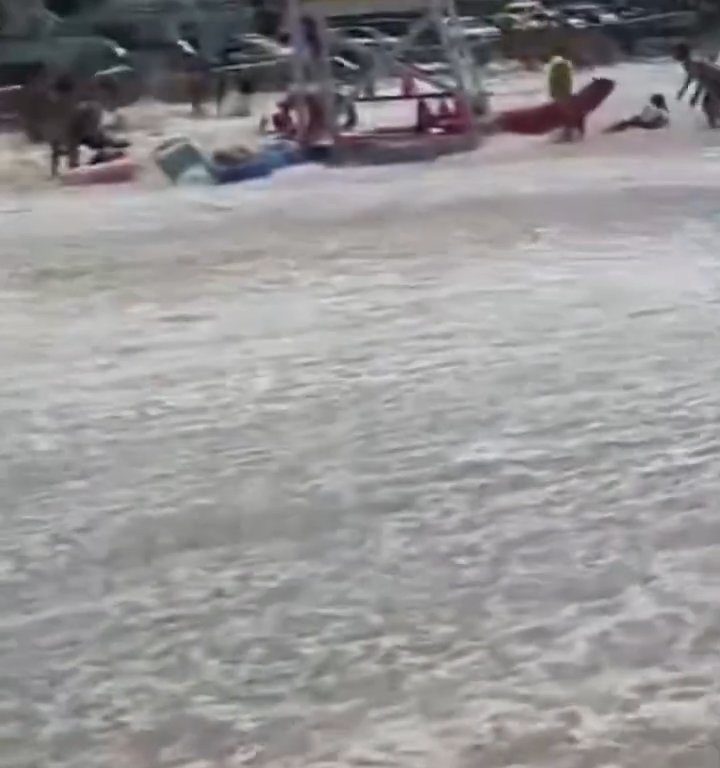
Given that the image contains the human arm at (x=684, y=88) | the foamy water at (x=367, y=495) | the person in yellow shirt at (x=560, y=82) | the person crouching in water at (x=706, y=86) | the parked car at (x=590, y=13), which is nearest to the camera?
the foamy water at (x=367, y=495)

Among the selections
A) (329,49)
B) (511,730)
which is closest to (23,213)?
(329,49)

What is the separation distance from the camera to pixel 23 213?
75.4 inches

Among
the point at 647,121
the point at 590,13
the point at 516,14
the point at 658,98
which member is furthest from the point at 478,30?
the point at 647,121

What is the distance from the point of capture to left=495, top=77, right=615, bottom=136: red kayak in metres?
2.41

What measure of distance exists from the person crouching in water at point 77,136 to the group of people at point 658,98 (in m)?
0.70

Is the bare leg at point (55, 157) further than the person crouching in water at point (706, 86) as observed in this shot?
No

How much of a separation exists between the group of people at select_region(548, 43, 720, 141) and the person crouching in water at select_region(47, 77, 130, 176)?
0.70 metres

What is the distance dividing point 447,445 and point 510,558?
7.1 inches

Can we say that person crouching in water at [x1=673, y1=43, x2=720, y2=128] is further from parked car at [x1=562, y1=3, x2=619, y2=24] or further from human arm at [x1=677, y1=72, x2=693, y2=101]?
parked car at [x1=562, y1=3, x2=619, y2=24]

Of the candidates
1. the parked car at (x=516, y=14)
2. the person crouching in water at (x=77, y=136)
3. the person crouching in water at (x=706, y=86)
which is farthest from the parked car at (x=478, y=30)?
the person crouching in water at (x=77, y=136)

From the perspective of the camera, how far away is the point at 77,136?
91.8 inches

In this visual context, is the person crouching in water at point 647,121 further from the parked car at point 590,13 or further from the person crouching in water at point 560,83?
the parked car at point 590,13

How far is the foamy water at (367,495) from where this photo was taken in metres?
0.66

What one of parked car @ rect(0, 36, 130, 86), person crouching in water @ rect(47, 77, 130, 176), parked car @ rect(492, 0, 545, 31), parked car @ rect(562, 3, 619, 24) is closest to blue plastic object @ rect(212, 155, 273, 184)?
person crouching in water @ rect(47, 77, 130, 176)
